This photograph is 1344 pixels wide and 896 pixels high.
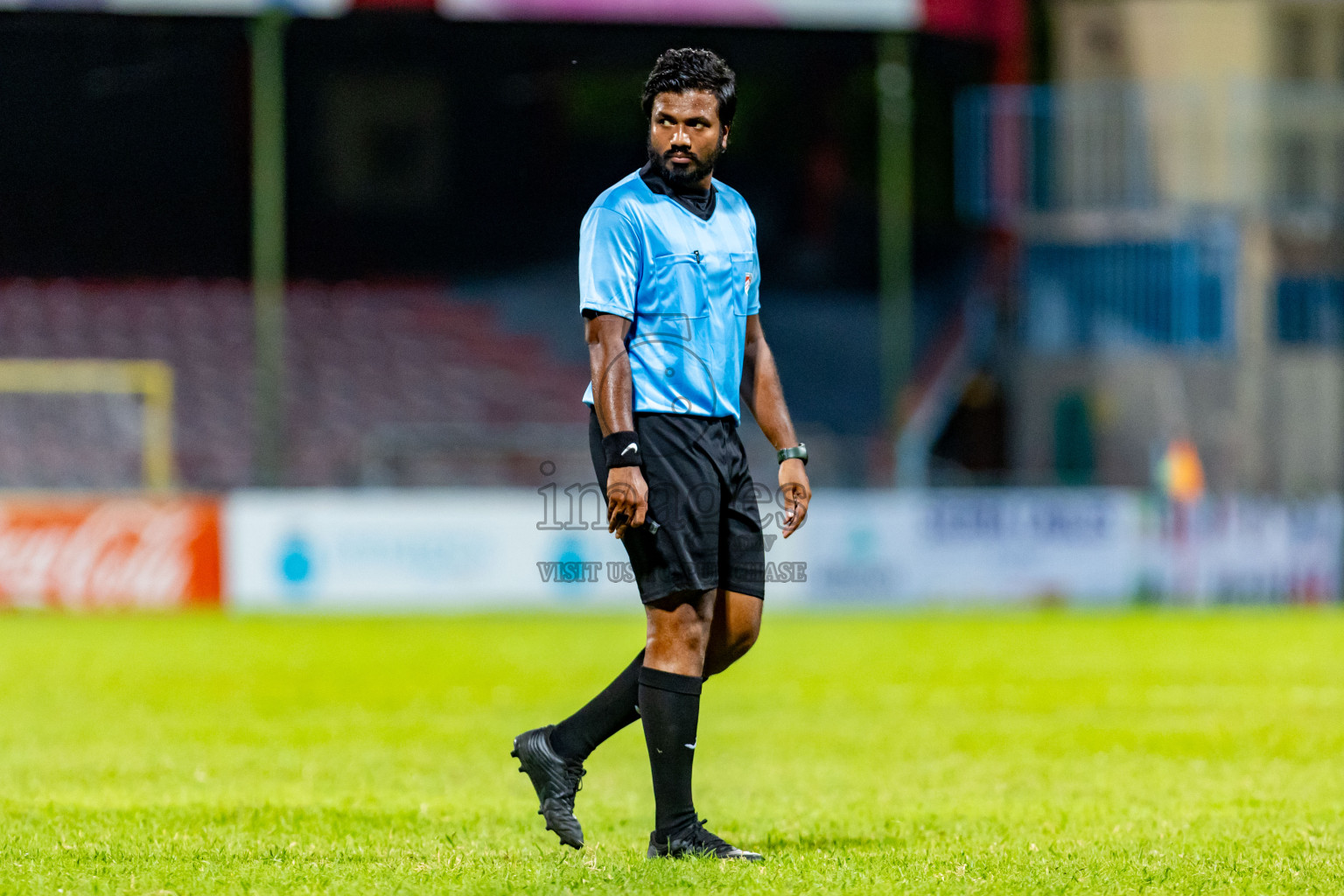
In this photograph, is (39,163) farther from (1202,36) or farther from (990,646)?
(990,646)

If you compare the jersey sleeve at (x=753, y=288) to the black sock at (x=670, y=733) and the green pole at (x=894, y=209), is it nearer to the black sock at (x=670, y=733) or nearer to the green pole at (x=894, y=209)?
the black sock at (x=670, y=733)

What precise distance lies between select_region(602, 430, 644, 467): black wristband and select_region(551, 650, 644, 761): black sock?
66 centimetres

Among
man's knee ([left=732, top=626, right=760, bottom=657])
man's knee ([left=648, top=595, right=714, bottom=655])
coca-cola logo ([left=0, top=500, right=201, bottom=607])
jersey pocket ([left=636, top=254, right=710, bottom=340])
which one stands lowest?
coca-cola logo ([left=0, top=500, right=201, bottom=607])

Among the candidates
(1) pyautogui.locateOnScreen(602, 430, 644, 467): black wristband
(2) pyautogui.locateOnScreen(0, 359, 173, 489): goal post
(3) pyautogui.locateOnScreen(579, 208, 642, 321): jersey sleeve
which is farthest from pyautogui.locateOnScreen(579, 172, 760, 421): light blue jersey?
(2) pyautogui.locateOnScreen(0, 359, 173, 489): goal post

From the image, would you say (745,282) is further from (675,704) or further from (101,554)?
(101,554)

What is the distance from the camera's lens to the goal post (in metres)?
26.1

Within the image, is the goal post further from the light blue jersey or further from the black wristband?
the black wristband

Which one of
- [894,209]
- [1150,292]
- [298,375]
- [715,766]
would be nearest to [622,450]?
[715,766]

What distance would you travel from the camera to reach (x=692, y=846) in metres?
5.48

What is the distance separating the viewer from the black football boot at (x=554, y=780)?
563 centimetres

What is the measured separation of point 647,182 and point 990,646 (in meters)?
10.5

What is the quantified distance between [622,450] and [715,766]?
353 cm

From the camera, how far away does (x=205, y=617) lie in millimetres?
18328

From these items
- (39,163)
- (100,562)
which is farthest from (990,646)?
(39,163)
